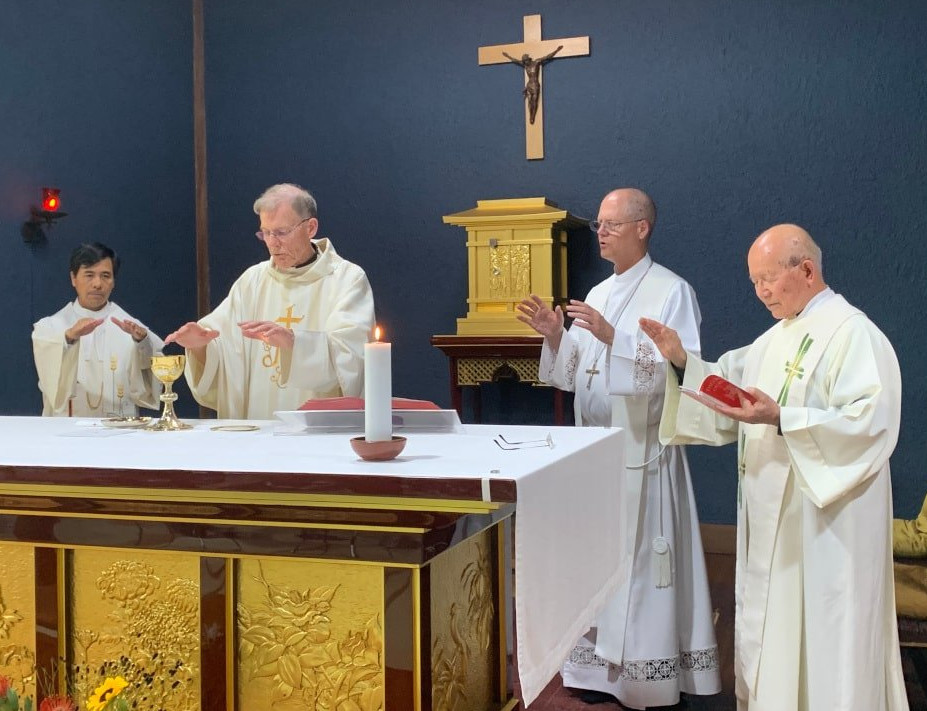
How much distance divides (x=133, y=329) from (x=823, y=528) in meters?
3.50

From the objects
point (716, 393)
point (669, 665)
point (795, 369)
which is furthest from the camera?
point (669, 665)

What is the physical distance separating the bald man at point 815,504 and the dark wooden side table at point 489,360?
2.71 metres

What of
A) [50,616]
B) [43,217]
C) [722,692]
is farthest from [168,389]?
[43,217]

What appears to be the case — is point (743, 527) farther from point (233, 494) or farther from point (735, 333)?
point (735, 333)

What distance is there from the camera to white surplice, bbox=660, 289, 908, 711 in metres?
3.00

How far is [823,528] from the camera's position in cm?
312

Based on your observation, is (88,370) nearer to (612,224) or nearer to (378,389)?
(612,224)

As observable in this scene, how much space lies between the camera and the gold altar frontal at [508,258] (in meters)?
6.19

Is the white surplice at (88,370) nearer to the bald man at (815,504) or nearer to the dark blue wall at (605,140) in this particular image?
the dark blue wall at (605,140)

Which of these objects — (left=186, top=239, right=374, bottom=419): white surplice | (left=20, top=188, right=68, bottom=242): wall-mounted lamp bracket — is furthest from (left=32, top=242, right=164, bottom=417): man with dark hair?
(left=186, top=239, right=374, bottom=419): white surplice

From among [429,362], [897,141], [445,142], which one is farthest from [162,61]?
[897,141]

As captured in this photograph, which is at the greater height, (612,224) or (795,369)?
(612,224)

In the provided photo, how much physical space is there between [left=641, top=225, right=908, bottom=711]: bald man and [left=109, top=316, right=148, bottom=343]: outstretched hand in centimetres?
312

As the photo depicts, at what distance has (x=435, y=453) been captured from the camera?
2.22 m
